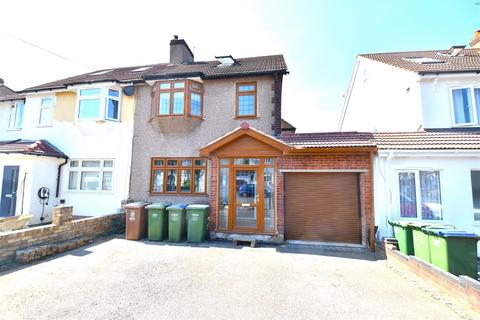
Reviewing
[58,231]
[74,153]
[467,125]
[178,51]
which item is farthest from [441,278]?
[178,51]

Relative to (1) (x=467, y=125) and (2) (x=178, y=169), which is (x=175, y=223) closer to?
(2) (x=178, y=169)

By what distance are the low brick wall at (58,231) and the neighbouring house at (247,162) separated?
174 centimetres

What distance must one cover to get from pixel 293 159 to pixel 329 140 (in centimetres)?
160

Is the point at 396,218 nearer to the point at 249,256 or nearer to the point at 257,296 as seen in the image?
the point at 249,256

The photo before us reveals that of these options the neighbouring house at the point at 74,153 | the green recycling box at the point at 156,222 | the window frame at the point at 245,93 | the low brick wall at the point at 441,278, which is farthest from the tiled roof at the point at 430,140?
the neighbouring house at the point at 74,153

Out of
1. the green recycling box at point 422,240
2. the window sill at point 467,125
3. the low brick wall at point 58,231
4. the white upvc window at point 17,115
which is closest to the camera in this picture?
the green recycling box at point 422,240

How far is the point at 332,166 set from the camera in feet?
25.6

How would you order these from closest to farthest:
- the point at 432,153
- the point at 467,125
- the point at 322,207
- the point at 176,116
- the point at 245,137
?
the point at 432,153 < the point at 322,207 < the point at 245,137 < the point at 467,125 < the point at 176,116

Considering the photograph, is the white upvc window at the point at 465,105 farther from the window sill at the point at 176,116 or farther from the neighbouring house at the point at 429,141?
the window sill at the point at 176,116

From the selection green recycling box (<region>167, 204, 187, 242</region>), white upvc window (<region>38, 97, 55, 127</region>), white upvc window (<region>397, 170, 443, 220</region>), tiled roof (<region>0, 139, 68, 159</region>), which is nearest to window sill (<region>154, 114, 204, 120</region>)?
green recycling box (<region>167, 204, 187, 242</region>)

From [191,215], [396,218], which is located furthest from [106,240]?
[396,218]

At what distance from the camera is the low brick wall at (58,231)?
5.72 m

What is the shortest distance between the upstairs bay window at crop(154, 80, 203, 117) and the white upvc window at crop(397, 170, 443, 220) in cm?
825

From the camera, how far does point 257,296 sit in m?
4.28
